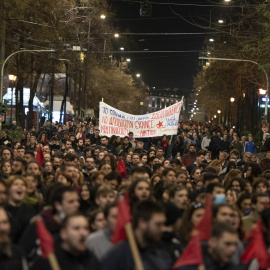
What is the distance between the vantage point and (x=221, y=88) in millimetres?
64750

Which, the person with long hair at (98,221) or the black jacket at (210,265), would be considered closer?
the black jacket at (210,265)

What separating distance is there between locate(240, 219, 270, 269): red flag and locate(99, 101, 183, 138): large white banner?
815 inches

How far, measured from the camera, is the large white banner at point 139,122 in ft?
95.8

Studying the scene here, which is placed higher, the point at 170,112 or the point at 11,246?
the point at 170,112

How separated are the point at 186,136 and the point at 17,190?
75.3 feet

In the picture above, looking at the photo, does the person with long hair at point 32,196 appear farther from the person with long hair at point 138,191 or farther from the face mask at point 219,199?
the face mask at point 219,199

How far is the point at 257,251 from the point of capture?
798 centimetres

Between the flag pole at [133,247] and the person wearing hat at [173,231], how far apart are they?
68 centimetres

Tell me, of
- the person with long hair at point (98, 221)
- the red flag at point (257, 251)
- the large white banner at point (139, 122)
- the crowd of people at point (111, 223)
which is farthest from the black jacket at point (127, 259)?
the large white banner at point (139, 122)

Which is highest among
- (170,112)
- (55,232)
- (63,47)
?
(63,47)

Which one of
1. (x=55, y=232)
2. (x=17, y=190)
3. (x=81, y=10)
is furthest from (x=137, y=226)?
(x=81, y=10)

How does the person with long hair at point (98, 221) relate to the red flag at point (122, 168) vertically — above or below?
below

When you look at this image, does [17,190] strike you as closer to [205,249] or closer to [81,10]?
[205,249]

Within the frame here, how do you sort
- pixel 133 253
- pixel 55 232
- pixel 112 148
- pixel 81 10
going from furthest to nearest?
1. pixel 81 10
2. pixel 112 148
3. pixel 55 232
4. pixel 133 253
